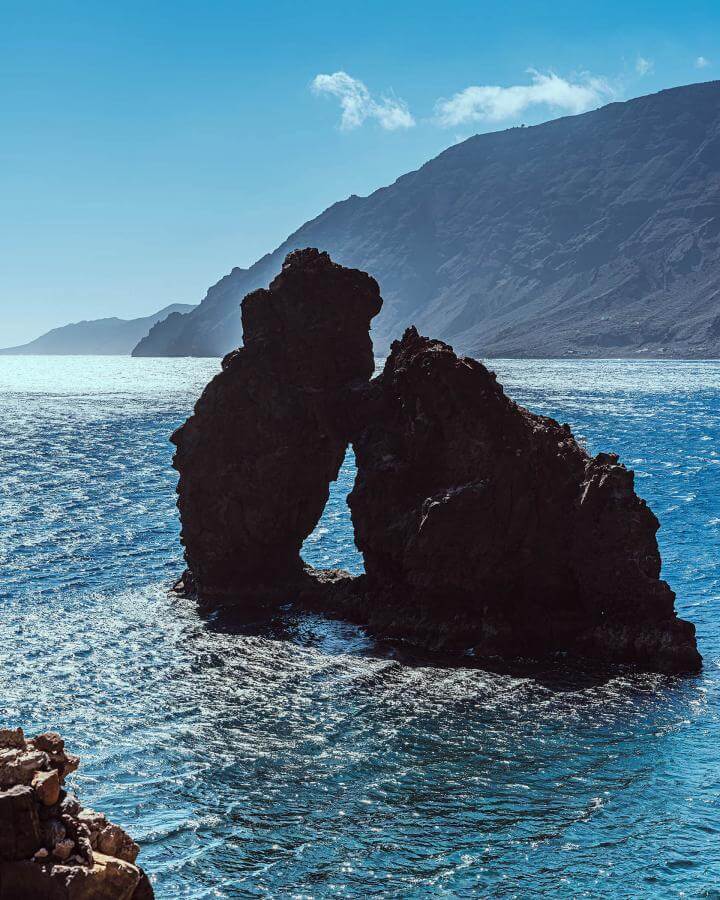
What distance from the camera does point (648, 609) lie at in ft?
111

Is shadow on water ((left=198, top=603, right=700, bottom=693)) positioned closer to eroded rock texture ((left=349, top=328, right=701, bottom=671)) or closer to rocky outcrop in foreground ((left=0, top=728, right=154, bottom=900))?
eroded rock texture ((left=349, top=328, right=701, bottom=671))

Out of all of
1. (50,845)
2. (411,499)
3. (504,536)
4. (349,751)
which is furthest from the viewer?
(411,499)

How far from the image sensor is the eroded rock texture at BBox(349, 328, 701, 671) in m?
34.1

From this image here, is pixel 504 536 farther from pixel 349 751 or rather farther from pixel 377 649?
pixel 349 751

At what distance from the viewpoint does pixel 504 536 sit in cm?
3547

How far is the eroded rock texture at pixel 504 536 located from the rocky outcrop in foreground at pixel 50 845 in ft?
73.8

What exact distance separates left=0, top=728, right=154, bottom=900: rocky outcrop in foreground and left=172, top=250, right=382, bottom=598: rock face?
28.5 metres

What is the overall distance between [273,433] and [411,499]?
766 cm

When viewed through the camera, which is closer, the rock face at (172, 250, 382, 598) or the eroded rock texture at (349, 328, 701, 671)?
the eroded rock texture at (349, 328, 701, 671)

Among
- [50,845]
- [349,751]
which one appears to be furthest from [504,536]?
[50,845]

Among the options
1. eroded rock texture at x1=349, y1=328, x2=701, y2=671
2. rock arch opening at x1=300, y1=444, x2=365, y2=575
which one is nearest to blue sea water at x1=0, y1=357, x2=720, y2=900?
eroded rock texture at x1=349, y1=328, x2=701, y2=671

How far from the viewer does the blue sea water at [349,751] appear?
2005cm

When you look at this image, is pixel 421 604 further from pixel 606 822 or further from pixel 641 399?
pixel 641 399

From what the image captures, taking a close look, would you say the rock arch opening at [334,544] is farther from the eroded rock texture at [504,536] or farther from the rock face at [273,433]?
the eroded rock texture at [504,536]
